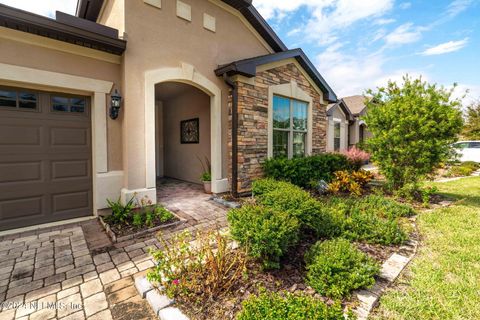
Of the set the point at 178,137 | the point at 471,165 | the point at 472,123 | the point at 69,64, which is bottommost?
the point at 471,165

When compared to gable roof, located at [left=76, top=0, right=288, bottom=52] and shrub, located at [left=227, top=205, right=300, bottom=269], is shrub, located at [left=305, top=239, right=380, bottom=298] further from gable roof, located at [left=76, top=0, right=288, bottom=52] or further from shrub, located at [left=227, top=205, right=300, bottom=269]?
gable roof, located at [left=76, top=0, right=288, bottom=52]

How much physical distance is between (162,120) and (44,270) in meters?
7.20

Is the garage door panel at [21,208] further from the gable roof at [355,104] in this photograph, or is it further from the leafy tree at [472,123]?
the leafy tree at [472,123]

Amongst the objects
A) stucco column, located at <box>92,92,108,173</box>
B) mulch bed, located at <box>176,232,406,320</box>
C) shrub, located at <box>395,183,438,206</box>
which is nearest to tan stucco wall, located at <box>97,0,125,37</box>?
stucco column, located at <box>92,92,108,173</box>

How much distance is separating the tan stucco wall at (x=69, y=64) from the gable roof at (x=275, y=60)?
2.59 metres

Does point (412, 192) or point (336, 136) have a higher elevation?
point (336, 136)

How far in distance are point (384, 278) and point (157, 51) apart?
18.8 ft

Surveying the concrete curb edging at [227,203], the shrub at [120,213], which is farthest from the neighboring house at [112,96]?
the concrete curb edging at [227,203]

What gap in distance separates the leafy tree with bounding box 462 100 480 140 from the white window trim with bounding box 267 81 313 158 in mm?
17294

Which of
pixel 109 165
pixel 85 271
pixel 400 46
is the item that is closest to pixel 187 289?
pixel 85 271

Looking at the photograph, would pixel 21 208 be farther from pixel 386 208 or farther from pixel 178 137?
pixel 386 208

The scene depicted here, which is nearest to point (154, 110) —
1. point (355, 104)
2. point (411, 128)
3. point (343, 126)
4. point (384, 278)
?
point (384, 278)

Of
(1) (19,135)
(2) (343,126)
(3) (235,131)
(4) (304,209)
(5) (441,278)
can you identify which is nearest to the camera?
(5) (441,278)

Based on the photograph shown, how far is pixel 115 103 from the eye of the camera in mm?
4301
